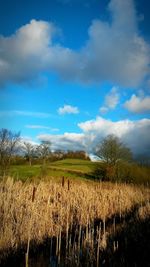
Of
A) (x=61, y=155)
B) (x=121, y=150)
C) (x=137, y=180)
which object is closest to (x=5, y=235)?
(x=137, y=180)

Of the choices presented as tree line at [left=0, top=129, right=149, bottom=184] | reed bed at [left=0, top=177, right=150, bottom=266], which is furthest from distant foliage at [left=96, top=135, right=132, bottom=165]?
reed bed at [left=0, top=177, right=150, bottom=266]

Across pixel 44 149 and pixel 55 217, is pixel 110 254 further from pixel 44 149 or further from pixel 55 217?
pixel 44 149

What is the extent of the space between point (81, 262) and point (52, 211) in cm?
415

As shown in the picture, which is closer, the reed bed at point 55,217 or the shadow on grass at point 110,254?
the shadow on grass at point 110,254

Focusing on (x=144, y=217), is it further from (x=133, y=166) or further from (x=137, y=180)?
(x=133, y=166)

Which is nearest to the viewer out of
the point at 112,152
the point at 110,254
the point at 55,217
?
the point at 110,254

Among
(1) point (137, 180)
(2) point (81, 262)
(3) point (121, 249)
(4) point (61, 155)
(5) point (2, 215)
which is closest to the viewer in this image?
(2) point (81, 262)

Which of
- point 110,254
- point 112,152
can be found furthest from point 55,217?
point 112,152

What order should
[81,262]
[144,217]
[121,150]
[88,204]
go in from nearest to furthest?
[81,262]
[144,217]
[88,204]
[121,150]

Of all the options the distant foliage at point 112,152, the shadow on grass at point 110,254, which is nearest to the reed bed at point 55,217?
the shadow on grass at point 110,254

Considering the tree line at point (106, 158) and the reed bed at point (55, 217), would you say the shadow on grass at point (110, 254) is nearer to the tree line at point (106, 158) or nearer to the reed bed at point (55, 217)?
the reed bed at point (55, 217)

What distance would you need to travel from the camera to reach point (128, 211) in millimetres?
12117

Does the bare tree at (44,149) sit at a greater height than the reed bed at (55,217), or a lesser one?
greater

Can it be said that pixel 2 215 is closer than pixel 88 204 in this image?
Yes
